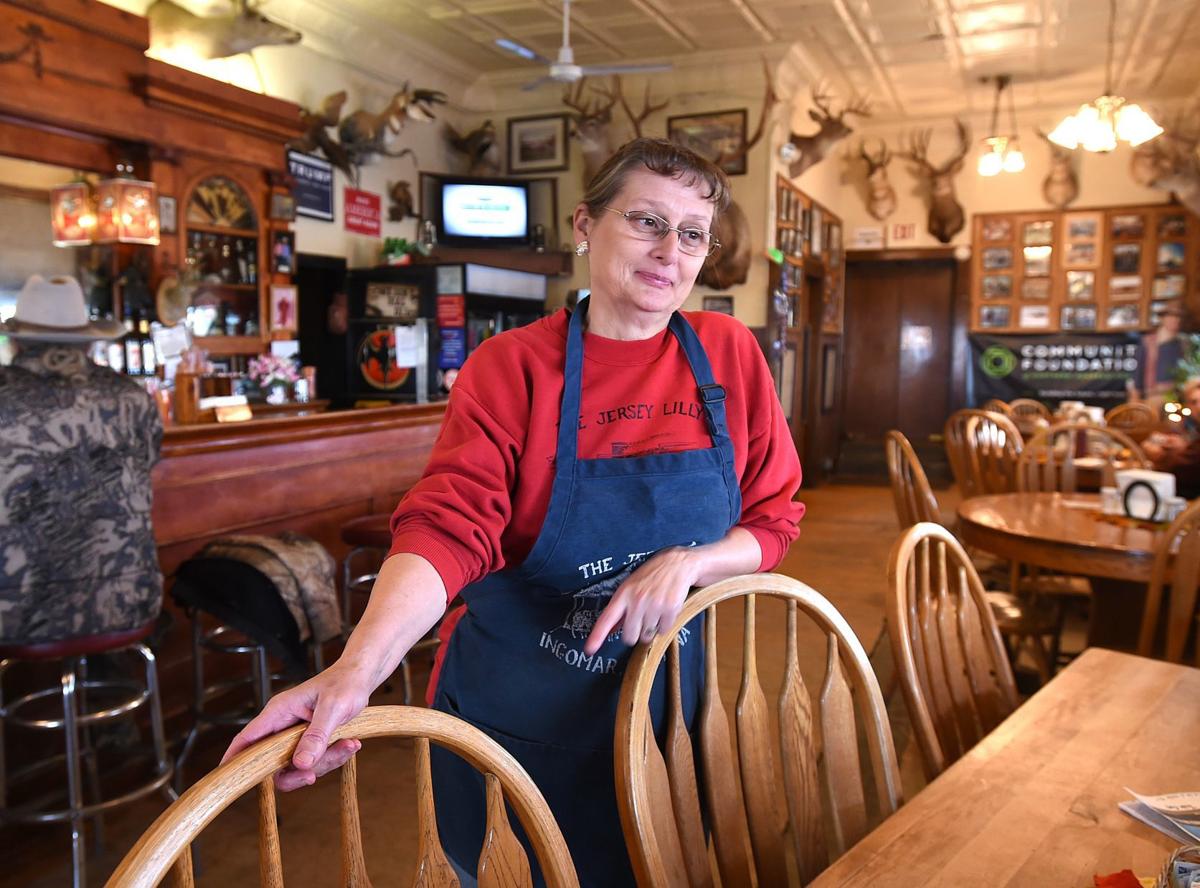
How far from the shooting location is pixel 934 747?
1.55 meters

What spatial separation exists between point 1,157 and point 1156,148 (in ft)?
30.3

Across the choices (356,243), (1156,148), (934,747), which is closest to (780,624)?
(934,747)

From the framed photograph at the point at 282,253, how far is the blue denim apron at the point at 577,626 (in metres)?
5.20

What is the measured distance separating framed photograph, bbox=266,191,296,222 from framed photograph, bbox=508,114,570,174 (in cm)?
286

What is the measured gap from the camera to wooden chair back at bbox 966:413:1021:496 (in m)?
4.61

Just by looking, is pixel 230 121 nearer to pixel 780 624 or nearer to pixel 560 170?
pixel 560 170

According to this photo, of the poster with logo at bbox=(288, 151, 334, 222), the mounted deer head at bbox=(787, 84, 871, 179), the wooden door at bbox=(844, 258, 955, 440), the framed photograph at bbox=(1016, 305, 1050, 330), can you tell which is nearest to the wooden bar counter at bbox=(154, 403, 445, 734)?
the poster with logo at bbox=(288, 151, 334, 222)

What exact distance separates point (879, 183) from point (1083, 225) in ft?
6.68

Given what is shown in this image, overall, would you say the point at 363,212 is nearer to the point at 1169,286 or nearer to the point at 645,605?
the point at 645,605

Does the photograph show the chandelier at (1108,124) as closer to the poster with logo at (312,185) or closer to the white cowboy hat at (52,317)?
the poster with logo at (312,185)

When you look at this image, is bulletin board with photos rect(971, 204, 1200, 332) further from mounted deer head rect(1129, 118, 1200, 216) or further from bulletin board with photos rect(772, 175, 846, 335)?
bulletin board with photos rect(772, 175, 846, 335)

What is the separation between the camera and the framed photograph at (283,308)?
6.10 m

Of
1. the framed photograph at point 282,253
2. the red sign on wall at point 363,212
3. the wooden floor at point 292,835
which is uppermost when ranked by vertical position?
the red sign on wall at point 363,212

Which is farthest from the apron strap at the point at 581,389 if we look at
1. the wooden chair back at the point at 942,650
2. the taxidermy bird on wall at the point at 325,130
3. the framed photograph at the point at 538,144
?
the framed photograph at the point at 538,144
